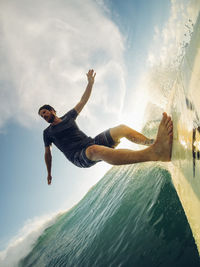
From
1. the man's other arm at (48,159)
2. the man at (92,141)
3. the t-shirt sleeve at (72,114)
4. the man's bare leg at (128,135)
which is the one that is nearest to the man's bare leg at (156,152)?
the man at (92,141)

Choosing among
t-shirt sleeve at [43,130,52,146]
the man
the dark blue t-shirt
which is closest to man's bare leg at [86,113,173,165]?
the man

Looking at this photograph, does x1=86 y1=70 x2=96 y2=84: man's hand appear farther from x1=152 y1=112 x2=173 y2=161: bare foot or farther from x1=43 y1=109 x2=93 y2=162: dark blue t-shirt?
x1=152 y1=112 x2=173 y2=161: bare foot

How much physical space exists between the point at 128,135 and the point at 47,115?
1.58 metres

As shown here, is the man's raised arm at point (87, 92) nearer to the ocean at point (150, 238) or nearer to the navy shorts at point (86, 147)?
the navy shorts at point (86, 147)

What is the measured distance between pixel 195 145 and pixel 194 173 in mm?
256

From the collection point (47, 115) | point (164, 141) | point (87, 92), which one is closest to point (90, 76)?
point (87, 92)

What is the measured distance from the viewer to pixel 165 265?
1.82 meters

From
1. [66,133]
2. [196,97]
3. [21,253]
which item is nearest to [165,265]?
[196,97]

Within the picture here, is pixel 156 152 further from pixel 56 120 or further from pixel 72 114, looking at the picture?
pixel 56 120

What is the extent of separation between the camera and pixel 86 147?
2818 millimetres

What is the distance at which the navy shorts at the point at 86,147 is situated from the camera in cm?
276

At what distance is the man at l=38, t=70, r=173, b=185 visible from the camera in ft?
Answer: 6.66

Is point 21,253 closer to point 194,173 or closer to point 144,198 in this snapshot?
point 144,198

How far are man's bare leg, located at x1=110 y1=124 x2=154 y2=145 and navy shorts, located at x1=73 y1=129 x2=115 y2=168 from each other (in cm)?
9
